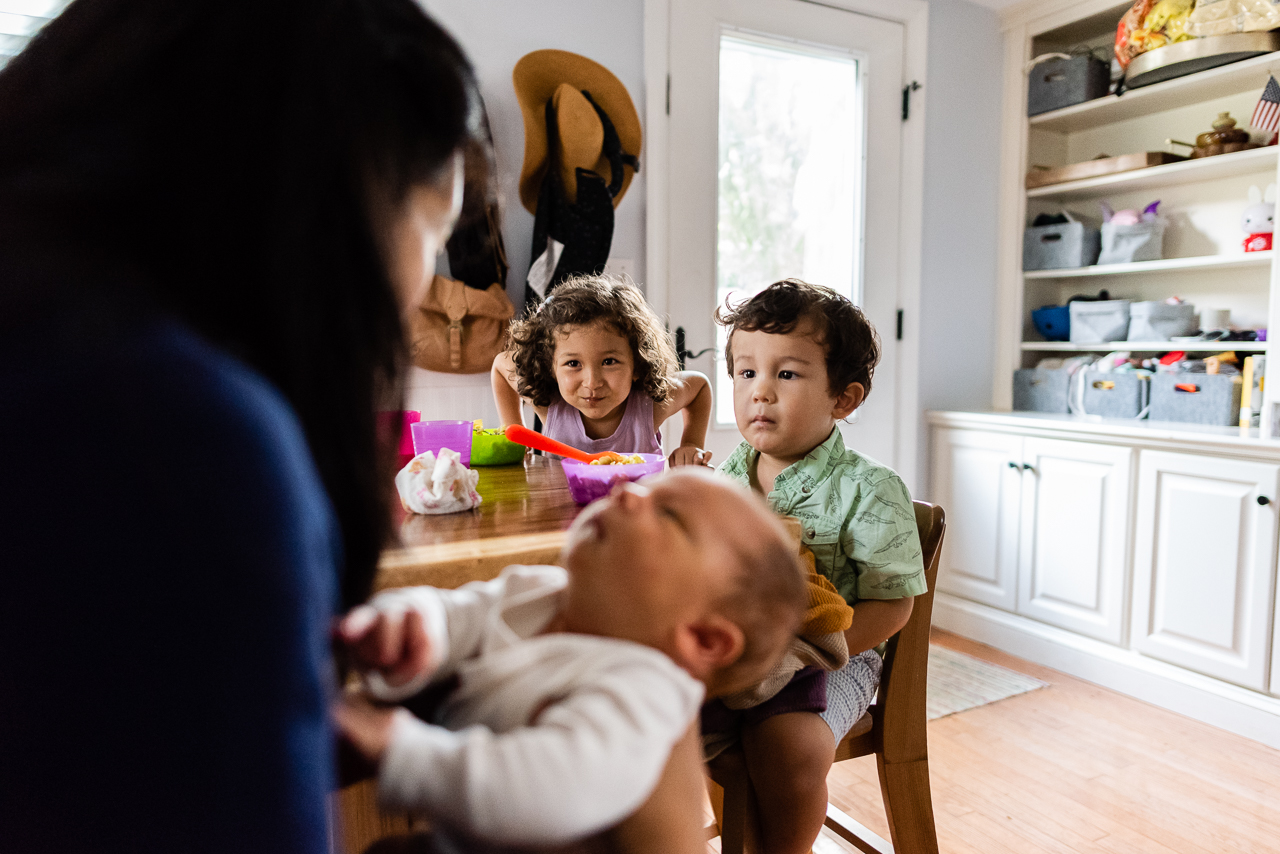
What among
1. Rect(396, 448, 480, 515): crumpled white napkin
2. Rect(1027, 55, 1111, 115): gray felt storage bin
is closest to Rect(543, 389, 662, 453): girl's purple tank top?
Rect(396, 448, 480, 515): crumpled white napkin

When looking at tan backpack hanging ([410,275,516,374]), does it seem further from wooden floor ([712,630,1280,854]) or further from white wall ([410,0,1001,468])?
wooden floor ([712,630,1280,854])

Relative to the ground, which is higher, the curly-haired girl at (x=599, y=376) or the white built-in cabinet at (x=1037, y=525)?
the curly-haired girl at (x=599, y=376)

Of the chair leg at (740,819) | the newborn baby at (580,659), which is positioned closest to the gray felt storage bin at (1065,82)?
the chair leg at (740,819)

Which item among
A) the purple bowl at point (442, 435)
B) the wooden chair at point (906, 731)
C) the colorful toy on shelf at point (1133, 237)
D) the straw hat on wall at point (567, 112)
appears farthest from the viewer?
the colorful toy on shelf at point (1133, 237)

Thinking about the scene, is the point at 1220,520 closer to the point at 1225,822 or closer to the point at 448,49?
the point at 1225,822

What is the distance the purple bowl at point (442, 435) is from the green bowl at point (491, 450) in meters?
0.09

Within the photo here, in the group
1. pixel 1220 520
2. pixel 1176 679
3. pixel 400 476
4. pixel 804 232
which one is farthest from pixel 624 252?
pixel 1176 679

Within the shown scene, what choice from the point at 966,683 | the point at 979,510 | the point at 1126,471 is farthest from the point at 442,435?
the point at 979,510

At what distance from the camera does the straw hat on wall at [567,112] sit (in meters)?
2.37

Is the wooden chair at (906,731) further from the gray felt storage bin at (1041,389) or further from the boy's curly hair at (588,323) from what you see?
the gray felt storage bin at (1041,389)

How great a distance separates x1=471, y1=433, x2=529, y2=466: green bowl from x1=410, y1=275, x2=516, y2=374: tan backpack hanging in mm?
771

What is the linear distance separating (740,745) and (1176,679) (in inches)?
76.1

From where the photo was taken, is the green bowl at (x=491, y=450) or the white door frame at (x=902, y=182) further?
the white door frame at (x=902, y=182)

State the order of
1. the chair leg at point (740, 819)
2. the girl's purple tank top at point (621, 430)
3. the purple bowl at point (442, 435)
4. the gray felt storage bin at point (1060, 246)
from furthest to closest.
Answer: the gray felt storage bin at point (1060, 246) < the girl's purple tank top at point (621, 430) < the purple bowl at point (442, 435) < the chair leg at point (740, 819)
